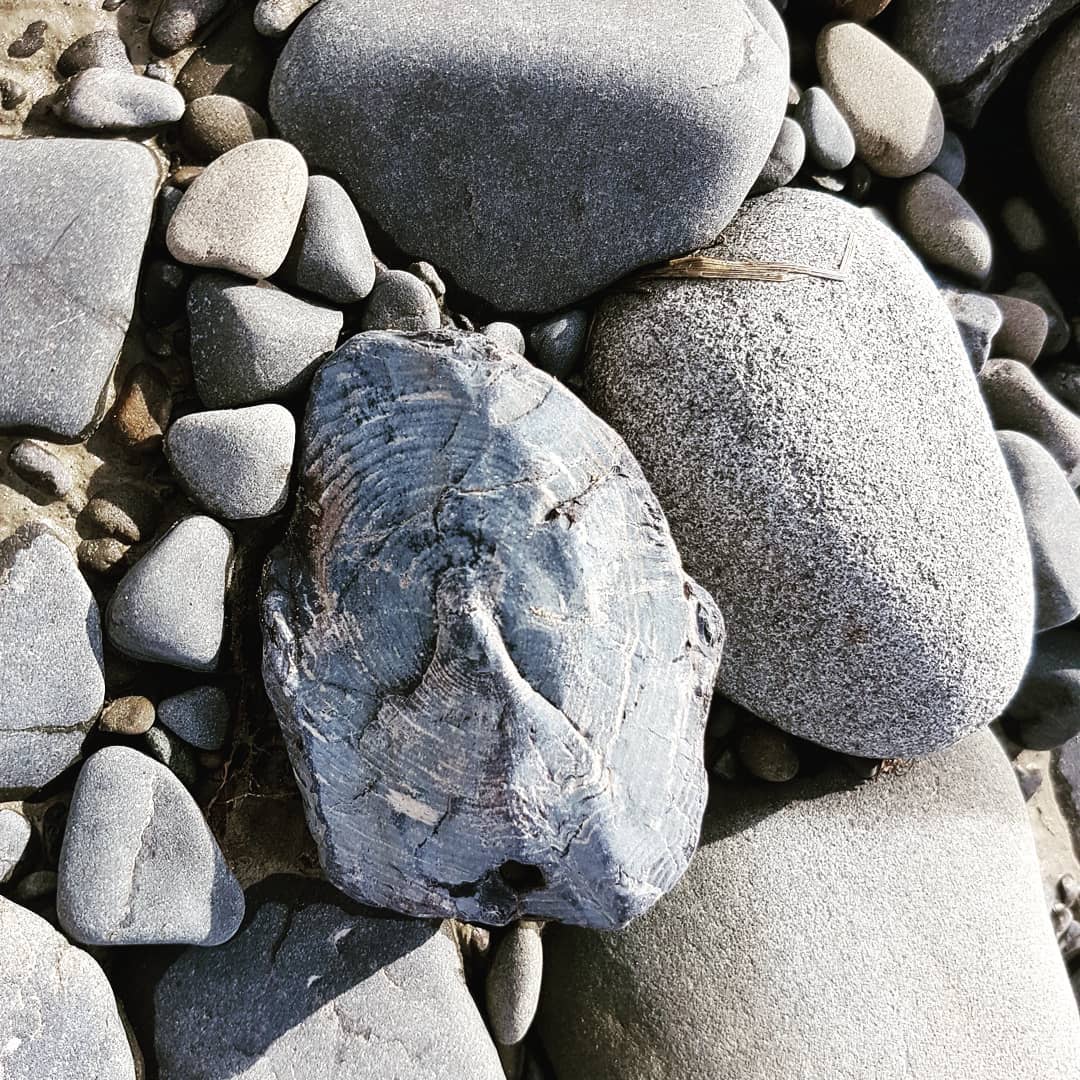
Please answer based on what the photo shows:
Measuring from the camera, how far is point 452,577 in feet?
4.75

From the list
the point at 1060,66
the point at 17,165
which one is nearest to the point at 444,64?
the point at 17,165

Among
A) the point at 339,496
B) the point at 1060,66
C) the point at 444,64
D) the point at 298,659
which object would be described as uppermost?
the point at 1060,66

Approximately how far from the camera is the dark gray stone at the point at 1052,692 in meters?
2.51

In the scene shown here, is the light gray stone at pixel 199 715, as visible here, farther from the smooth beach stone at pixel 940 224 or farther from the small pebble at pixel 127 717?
the smooth beach stone at pixel 940 224

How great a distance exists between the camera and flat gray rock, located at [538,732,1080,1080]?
1999mm

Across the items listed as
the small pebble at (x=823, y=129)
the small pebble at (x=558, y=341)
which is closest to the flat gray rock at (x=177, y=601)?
the small pebble at (x=558, y=341)

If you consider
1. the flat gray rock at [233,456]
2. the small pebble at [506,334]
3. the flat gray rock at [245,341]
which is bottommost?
the flat gray rock at [233,456]

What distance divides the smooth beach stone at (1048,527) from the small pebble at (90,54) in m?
2.24

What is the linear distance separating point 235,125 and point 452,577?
1.00 m

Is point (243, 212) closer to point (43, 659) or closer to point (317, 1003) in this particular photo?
point (43, 659)

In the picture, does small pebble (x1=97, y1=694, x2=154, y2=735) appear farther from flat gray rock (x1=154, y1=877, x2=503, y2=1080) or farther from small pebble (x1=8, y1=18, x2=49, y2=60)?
small pebble (x1=8, y1=18, x2=49, y2=60)

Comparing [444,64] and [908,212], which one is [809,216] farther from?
[444,64]

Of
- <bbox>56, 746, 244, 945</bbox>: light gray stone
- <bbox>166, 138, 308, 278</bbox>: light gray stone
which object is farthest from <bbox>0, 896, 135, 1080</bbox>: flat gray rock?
<bbox>166, 138, 308, 278</bbox>: light gray stone

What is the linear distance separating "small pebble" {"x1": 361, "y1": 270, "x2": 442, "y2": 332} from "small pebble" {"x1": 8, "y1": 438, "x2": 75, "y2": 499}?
61cm
